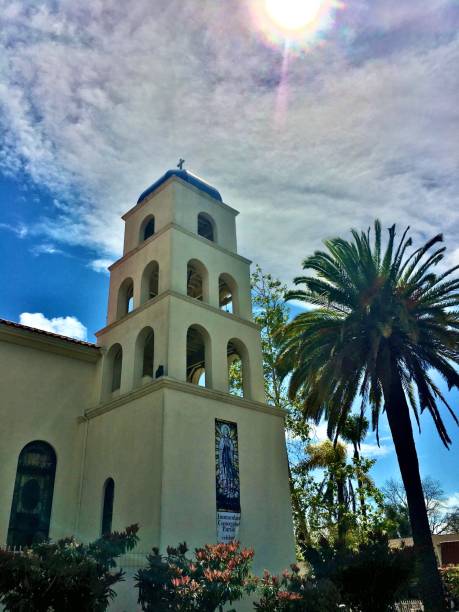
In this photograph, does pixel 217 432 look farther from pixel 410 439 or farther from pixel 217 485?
pixel 410 439

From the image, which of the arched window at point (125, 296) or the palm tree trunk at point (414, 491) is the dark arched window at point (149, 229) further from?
the palm tree trunk at point (414, 491)

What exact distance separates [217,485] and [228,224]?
1061 centimetres

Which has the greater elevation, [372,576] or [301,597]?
[372,576]

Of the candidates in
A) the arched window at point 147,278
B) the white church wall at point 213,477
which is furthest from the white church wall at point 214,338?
the arched window at point 147,278

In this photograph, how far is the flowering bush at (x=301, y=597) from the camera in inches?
354

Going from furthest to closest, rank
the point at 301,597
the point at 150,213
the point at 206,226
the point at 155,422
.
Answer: the point at 206,226, the point at 150,213, the point at 155,422, the point at 301,597

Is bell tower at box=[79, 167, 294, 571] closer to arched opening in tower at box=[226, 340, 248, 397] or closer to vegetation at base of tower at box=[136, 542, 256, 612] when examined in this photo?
arched opening in tower at box=[226, 340, 248, 397]

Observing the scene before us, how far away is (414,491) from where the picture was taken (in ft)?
51.3

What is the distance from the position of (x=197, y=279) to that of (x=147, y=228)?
2.91 metres

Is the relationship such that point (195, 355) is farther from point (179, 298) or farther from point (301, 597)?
point (301, 597)

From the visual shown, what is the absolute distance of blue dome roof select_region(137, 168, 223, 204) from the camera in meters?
20.1

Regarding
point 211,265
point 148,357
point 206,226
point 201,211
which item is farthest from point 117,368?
point 201,211

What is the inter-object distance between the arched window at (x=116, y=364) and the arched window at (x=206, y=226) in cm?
579

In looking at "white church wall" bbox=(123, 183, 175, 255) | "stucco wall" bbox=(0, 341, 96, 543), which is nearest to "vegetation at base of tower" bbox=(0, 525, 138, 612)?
"stucco wall" bbox=(0, 341, 96, 543)
